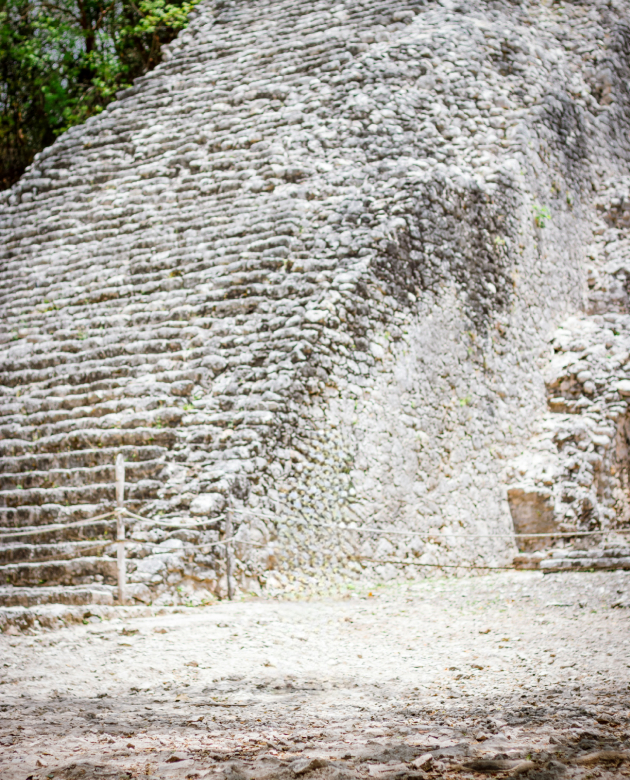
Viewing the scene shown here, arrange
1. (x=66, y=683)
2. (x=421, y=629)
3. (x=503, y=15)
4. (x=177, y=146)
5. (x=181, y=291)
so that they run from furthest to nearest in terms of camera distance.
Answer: (x=503, y=15), (x=177, y=146), (x=181, y=291), (x=421, y=629), (x=66, y=683)

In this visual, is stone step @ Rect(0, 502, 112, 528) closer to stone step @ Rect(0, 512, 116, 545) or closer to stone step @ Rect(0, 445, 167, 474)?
stone step @ Rect(0, 512, 116, 545)

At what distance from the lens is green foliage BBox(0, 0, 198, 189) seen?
1274cm

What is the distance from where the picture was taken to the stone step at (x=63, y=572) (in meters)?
5.51

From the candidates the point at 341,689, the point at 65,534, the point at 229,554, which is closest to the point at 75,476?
the point at 65,534

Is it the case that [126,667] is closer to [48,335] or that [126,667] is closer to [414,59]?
[48,335]

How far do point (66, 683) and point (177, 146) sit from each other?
24.1ft

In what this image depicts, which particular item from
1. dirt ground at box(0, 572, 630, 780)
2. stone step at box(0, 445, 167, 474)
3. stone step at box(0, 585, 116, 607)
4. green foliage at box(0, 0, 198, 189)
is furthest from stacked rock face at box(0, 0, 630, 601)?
green foliage at box(0, 0, 198, 189)

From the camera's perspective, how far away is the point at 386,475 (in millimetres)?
6836

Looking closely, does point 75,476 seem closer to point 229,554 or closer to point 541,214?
point 229,554

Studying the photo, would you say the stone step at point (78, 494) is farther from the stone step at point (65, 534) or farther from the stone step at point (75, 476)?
the stone step at point (65, 534)

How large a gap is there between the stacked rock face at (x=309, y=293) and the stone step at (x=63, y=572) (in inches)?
1.0

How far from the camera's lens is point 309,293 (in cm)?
707

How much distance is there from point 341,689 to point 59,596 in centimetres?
266

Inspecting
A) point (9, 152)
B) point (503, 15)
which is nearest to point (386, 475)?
point (503, 15)
